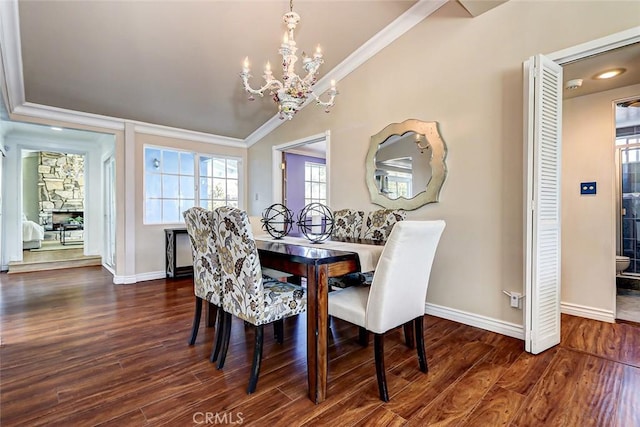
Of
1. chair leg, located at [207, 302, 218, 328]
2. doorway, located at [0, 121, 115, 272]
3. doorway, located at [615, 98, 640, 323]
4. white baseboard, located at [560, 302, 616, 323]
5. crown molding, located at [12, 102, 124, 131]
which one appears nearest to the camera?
chair leg, located at [207, 302, 218, 328]

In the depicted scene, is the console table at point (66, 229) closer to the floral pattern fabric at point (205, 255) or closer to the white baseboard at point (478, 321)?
the floral pattern fabric at point (205, 255)

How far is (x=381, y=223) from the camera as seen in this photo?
283cm

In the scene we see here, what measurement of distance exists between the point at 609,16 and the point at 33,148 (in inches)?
310

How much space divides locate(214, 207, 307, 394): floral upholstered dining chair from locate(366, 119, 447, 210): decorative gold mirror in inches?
70.1

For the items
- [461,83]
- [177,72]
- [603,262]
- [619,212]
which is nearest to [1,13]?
[177,72]

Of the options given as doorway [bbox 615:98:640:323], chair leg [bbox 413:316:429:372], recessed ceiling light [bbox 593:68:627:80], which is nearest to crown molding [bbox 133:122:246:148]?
chair leg [bbox 413:316:429:372]

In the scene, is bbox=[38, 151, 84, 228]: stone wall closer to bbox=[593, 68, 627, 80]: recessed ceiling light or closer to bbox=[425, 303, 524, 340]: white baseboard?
bbox=[425, 303, 524, 340]: white baseboard

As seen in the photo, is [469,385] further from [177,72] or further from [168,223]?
[168,223]

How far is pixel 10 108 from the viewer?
3.49 metres

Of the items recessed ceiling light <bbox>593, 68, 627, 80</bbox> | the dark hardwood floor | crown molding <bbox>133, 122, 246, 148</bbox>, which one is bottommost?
the dark hardwood floor

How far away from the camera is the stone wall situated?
8.61 meters

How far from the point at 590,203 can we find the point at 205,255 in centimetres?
353

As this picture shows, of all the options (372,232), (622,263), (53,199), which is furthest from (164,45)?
(53,199)

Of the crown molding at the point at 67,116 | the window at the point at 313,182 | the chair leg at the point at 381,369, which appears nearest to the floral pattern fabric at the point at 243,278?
the chair leg at the point at 381,369
